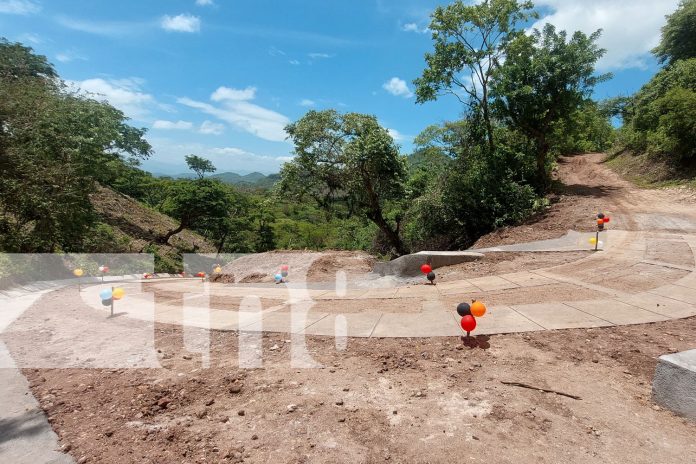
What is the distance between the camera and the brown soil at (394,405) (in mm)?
2500

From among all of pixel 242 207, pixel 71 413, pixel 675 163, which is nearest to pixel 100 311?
pixel 71 413

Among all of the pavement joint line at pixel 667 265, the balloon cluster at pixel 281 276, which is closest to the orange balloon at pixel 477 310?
the pavement joint line at pixel 667 265

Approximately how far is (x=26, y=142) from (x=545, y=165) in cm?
2076

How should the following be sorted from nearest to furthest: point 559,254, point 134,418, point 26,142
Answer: point 134,418 → point 559,254 → point 26,142

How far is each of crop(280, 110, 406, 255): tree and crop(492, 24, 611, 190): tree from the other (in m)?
5.34

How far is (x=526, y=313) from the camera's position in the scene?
5031 mm

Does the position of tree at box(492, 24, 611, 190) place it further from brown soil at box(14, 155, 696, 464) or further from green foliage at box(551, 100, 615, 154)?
green foliage at box(551, 100, 615, 154)

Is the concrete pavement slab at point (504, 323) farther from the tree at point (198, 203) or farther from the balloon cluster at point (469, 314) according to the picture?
the tree at point (198, 203)

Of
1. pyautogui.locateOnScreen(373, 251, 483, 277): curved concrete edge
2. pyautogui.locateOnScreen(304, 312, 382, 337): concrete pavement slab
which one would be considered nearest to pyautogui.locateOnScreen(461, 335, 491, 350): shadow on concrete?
pyautogui.locateOnScreen(304, 312, 382, 337): concrete pavement slab

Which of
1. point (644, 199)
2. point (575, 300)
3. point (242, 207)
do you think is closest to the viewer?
point (575, 300)

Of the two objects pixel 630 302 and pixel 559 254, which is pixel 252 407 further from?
pixel 559 254

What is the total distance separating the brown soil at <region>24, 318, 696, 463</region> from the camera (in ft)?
8.20

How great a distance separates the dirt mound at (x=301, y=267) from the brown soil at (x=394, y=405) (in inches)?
279

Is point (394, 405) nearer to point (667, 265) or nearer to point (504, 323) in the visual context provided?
point (504, 323)
